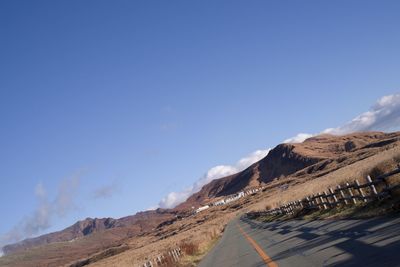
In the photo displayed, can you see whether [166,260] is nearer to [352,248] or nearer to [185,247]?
[185,247]

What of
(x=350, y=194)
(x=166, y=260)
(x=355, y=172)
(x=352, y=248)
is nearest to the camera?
(x=352, y=248)

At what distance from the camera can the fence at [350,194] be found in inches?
696

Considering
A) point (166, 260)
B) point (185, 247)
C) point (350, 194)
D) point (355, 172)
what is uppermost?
point (355, 172)

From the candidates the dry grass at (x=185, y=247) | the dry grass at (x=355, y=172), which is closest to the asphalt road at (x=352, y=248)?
the dry grass at (x=355, y=172)

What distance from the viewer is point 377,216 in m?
15.9

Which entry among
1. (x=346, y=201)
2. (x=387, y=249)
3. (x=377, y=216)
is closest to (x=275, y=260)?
(x=377, y=216)

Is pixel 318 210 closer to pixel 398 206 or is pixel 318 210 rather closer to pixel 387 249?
pixel 398 206

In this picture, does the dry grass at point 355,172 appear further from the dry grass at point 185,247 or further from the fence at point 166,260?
the fence at point 166,260

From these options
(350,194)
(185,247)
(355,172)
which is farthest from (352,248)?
(355,172)

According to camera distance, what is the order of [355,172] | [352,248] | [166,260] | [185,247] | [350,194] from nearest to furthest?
1. [352,248]
2. [350,194]
3. [166,260]
4. [185,247]
5. [355,172]

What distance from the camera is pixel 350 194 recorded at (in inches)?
923

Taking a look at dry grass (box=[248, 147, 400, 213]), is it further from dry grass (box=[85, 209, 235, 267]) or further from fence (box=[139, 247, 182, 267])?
fence (box=[139, 247, 182, 267])

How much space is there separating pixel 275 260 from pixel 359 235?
2.60 metres

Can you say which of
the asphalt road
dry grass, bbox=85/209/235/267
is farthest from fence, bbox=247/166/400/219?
dry grass, bbox=85/209/235/267
